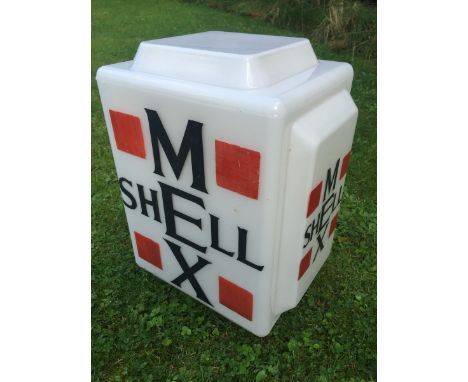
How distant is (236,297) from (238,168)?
19.1 inches

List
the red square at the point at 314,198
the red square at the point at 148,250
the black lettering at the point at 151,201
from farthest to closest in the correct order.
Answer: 1. the red square at the point at 148,250
2. the black lettering at the point at 151,201
3. the red square at the point at 314,198

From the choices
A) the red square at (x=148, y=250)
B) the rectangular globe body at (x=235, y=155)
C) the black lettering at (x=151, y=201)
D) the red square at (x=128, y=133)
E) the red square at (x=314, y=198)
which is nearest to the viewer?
the rectangular globe body at (x=235, y=155)

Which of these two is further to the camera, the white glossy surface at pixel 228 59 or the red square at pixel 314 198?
the red square at pixel 314 198

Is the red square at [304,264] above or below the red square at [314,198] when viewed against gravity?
below

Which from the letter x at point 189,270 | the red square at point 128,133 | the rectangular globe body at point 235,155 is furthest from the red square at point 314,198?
the red square at point 128,133

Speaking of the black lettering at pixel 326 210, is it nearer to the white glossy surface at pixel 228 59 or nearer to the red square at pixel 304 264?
the red square at pixel 304 264

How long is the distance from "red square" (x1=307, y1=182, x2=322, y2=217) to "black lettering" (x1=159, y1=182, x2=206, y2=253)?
31 centimetres

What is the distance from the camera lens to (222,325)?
1.36 m

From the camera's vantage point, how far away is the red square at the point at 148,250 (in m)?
1.38

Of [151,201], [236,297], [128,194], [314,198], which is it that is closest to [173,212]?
[151,201]

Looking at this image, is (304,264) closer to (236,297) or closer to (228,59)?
(236,297)

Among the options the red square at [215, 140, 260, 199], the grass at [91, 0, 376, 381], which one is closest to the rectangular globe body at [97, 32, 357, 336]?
the red square at [215, 140, 260, 199]

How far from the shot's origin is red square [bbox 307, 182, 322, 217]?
3.31 feet

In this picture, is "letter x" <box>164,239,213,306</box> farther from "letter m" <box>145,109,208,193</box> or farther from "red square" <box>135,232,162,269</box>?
"letter m" <box>145,109,208,193</box>
